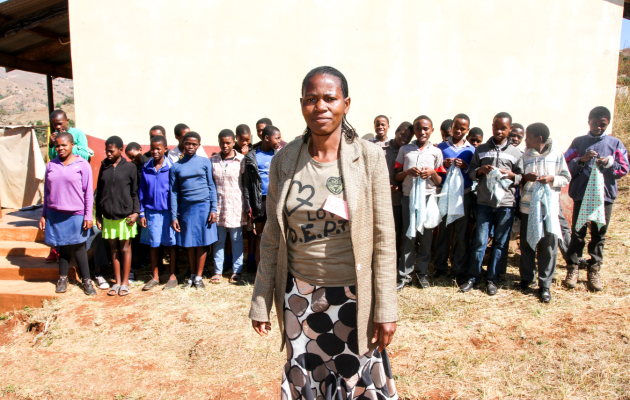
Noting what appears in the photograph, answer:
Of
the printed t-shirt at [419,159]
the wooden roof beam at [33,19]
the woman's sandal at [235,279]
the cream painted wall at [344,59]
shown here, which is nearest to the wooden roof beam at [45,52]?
the wooden roof beam at [33,19]

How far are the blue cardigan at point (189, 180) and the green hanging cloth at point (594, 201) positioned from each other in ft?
14.3

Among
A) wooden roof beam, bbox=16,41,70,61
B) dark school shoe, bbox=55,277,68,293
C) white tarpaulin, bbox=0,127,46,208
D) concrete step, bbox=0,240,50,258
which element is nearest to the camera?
dark school shoe, bbox=55,277,68,293

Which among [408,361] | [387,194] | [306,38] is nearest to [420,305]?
[408,361]

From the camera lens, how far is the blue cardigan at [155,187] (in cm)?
502

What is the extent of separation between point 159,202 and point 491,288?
4066mm

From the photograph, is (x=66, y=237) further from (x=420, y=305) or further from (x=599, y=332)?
(x=599, y=332)

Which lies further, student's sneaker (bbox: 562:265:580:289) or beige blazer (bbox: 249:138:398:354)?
student's sneaker (bbox: 562:265:580:289)

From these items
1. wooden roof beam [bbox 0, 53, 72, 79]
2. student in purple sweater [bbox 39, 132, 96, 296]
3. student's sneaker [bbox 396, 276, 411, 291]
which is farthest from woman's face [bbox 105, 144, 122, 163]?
wooden roof beam [bbox 0, 53, 72, 79]

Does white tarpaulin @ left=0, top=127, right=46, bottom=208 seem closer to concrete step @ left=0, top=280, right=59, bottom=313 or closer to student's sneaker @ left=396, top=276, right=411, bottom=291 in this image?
concrete step @ left=0, top=280, right=59, bottom=313

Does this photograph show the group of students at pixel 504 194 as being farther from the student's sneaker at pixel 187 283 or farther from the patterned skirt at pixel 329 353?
the patterned skirt at pixel 329 353

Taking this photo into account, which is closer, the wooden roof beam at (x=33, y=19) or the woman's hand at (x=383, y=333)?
the woman's hand at (x=383, y=333)

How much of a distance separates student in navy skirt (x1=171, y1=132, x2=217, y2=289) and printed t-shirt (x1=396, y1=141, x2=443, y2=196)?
234cm

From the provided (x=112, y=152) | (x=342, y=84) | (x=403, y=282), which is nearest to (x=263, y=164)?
(x=112, y=152)

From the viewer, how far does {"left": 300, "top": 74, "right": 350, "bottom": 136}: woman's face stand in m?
1.78
